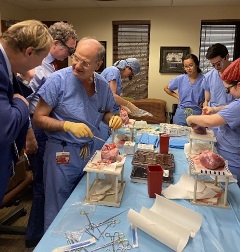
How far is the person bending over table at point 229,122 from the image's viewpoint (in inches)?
63.1

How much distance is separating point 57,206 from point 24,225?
3.43 ft

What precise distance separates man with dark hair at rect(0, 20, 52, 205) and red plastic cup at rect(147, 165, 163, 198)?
633 millimetres

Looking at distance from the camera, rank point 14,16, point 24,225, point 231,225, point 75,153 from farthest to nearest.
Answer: point 14,16 → point 24,225 → point 75,153 → point 231,225

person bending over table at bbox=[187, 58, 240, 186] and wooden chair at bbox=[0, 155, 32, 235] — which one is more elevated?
person bending over table at bbox=[187, 58, 240, 186]

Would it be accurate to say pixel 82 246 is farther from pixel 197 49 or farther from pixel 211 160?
pixel 197 49

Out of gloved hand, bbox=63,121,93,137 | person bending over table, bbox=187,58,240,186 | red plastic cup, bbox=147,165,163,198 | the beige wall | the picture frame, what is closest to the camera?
red plastic cup, bbox=147,165,163,198

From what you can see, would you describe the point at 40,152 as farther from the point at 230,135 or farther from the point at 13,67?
the point at 230,135

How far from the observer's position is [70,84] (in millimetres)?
1645

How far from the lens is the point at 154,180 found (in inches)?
53.9

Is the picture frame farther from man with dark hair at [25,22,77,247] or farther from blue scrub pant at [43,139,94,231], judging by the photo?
blue scrub pant at [43,139,94,231]

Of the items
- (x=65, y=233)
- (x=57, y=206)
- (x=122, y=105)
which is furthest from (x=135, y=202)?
(x=122, y=105)

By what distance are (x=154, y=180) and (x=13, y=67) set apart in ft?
2.70

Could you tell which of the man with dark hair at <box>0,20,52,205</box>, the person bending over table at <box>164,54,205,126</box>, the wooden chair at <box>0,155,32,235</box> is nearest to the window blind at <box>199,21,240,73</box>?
the person bending over table at <box>164,54,205,126</box>

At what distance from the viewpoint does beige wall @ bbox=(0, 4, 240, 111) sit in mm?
4699
